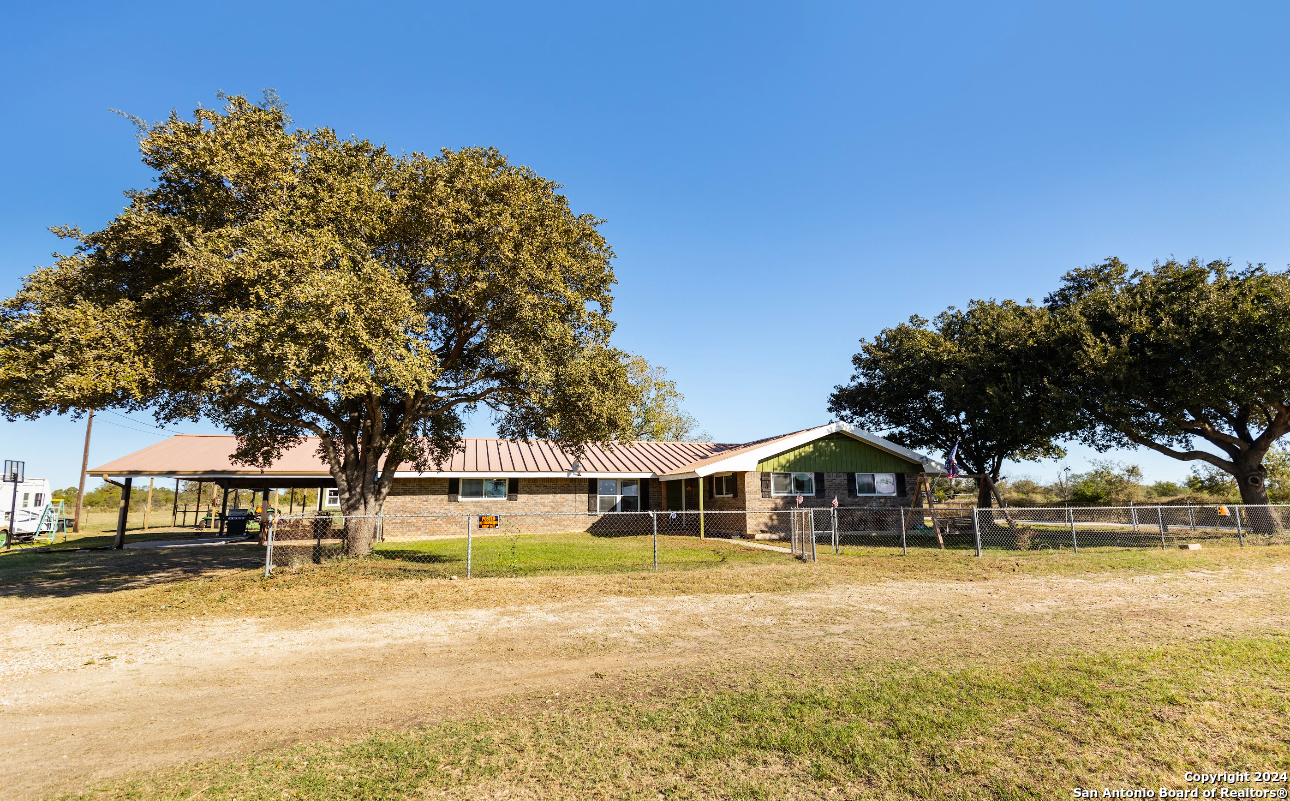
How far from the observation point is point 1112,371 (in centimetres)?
2161

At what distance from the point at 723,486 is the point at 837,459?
5011mm

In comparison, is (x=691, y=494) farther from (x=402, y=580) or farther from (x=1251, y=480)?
(x=1251, y=480)

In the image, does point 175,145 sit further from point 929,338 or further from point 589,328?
point 929,338

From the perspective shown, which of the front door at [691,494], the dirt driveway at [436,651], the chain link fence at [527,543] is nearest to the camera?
the dirt driveway at [436,651]

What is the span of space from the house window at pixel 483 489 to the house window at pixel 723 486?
943 centimetres

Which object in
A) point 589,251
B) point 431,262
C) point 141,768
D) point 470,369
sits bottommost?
point 141,768

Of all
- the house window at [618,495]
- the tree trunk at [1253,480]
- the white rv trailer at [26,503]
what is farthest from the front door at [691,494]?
the white rv trailer at [26,503]

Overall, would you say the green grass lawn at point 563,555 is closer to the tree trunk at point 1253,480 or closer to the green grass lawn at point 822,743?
the green grass lawn at point 822,743

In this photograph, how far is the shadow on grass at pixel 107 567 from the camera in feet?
43.4

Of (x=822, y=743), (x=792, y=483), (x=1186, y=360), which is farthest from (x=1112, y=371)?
(x=822, y=743)

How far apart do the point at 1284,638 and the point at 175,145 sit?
19.2 meters

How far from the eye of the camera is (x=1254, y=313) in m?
20.3

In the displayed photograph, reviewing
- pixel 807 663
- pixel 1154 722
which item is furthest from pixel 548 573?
pixel 1154 722

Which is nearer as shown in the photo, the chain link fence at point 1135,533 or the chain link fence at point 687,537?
the chain link fence at point 687,537
